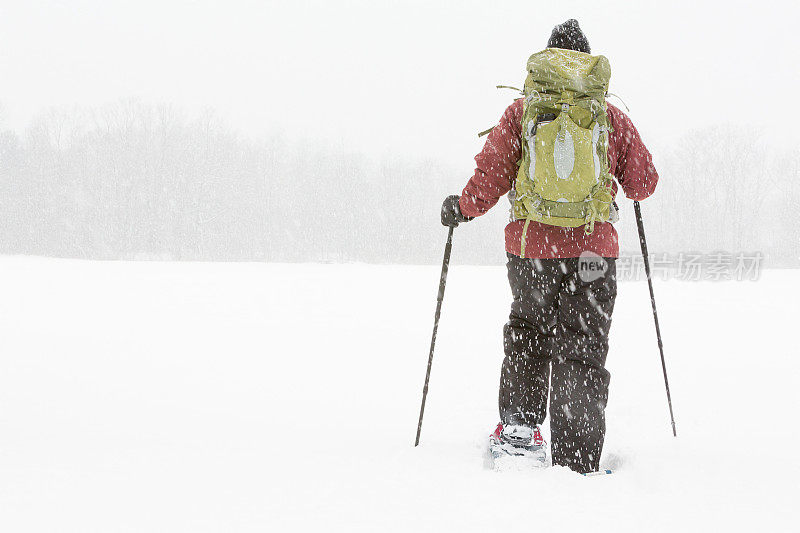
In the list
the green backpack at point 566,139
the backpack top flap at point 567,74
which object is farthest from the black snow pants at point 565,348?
the backpack top flap at point 567,74

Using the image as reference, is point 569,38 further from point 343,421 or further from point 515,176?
point 343,421

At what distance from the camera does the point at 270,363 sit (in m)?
4.94

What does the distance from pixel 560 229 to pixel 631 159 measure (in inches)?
19.7

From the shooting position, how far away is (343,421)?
3.38 m

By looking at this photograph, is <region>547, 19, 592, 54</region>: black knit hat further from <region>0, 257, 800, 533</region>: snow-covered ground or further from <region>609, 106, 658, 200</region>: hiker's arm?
<region>0, 257, 800, 533</region>: snow-covered ground

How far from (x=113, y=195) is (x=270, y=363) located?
47.6 metres

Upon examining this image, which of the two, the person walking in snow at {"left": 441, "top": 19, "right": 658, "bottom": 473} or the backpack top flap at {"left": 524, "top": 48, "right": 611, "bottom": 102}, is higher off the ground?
the backpack top flap at {"left": 524, "top": 48, "right": 611, "bottom": 102}

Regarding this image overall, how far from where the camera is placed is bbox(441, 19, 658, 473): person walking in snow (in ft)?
7.77

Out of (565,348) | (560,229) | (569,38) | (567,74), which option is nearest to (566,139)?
(567,74)

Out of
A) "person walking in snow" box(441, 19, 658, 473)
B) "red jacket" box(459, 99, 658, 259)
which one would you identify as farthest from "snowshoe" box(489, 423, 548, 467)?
"red jacket" box(459, 99, 658, 259)

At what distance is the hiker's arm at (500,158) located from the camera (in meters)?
2.52

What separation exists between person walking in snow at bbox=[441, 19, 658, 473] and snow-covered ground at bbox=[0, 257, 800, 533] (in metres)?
0.33

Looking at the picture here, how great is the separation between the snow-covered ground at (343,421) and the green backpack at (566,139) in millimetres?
1120

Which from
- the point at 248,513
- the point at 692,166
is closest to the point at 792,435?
the point at 248,513
